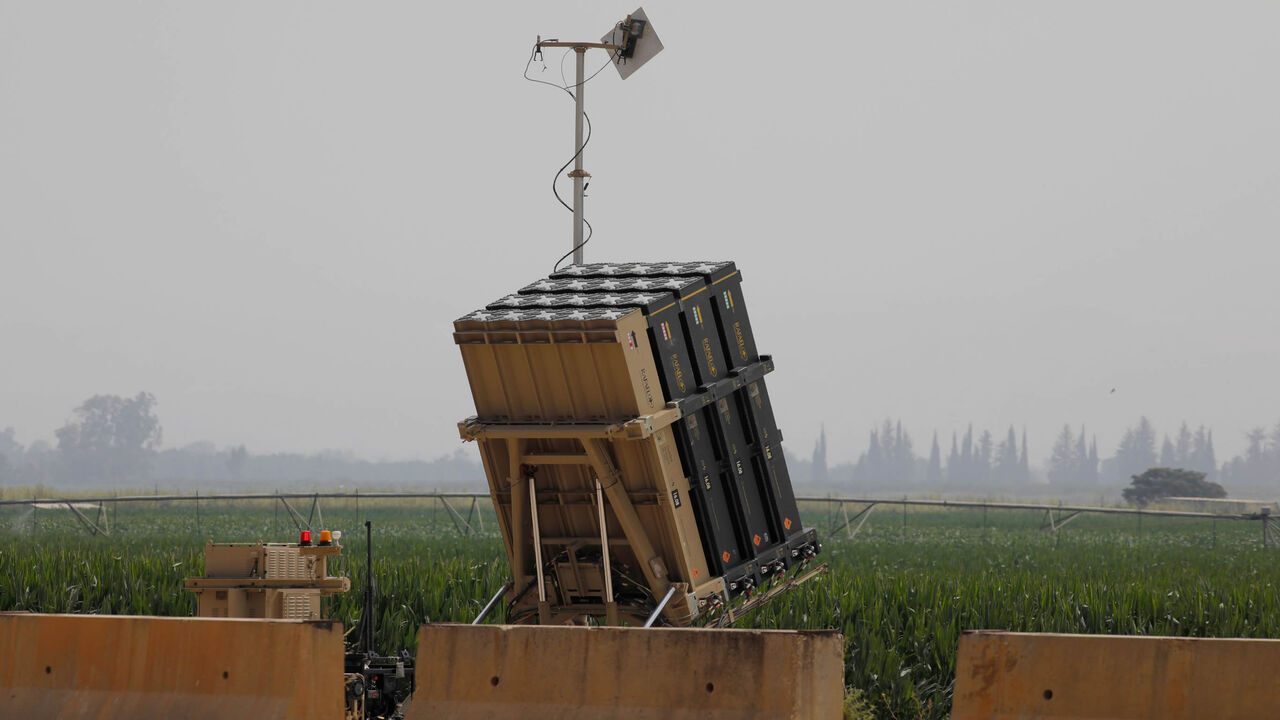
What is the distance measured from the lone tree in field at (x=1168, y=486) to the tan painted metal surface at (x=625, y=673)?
424ft

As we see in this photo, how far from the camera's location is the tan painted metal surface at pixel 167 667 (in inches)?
318

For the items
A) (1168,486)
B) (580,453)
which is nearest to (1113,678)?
(580,453)

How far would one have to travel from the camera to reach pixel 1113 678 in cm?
722

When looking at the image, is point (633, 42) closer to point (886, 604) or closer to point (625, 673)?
point (886, 604)

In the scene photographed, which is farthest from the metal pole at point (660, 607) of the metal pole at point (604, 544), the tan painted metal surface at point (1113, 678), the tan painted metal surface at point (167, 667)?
the tan painted metal surface at point (1113, 678)

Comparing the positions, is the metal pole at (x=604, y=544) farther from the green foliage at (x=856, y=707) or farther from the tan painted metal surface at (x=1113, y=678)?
the tan painted metal surface at (x=1113, y=678)

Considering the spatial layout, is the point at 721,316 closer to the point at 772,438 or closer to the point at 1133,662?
the point at 772,438

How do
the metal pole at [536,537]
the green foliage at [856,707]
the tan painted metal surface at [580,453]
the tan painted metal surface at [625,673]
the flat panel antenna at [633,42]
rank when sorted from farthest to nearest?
the flat panel antenna at [633,42] < the green foliage at [856,707] < the metal pole at [536,537] < the tan painted metal surface at [580,453] < the tan painted metal surface at [625,673]

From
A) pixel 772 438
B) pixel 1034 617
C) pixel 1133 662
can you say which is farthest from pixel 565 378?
pixel 1034 617

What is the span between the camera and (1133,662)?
7230 mm

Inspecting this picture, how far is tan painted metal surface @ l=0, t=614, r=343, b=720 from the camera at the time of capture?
8.07 meters

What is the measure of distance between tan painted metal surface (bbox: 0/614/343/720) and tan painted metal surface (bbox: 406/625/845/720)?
2.12 ft

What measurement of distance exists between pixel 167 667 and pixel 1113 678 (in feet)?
18.2

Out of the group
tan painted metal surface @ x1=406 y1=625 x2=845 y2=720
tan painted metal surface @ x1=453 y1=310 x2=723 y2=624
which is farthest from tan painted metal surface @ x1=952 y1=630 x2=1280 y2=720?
tan painted metal surface @ x1=453 y1=310 x2=723 y2=624
